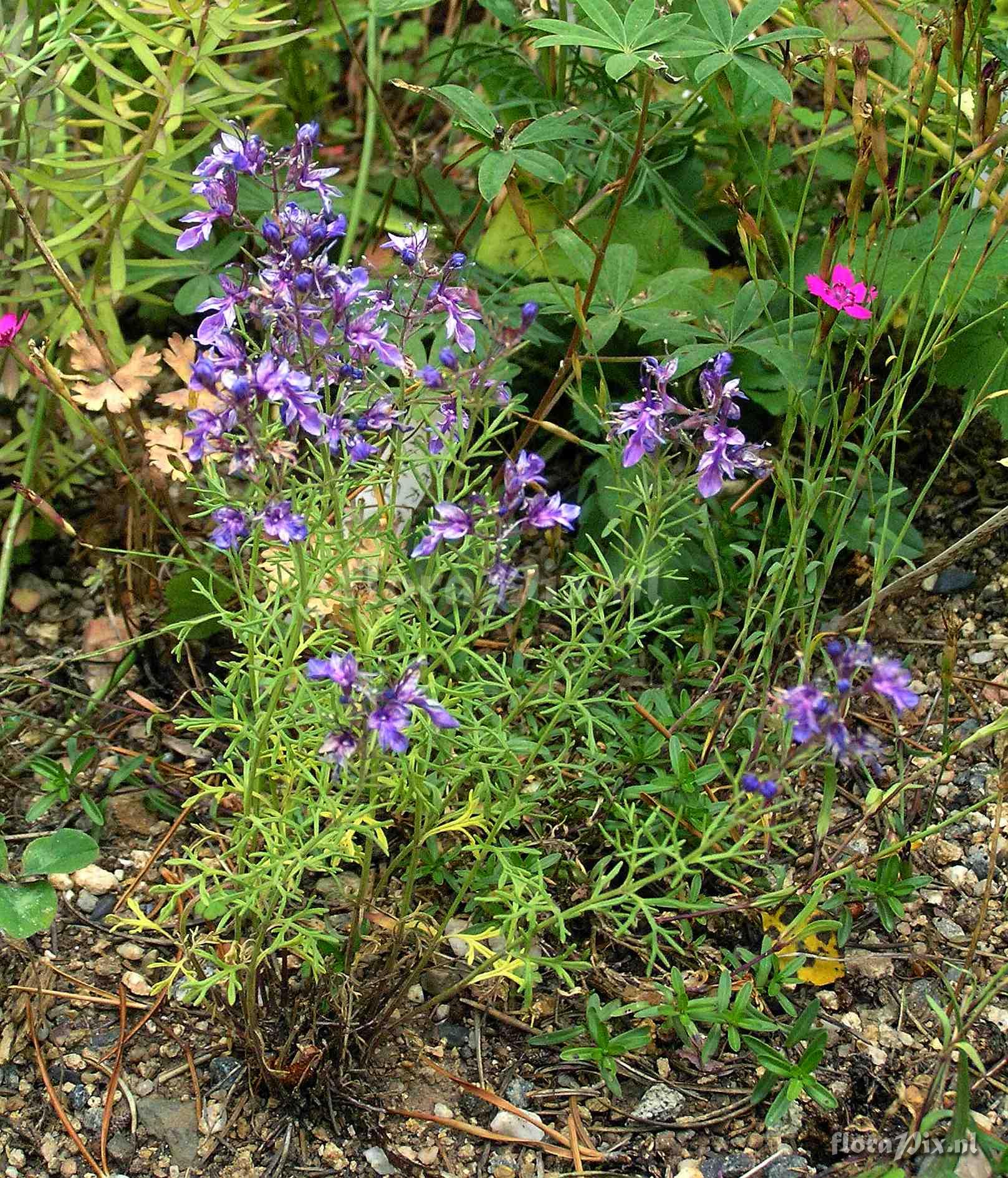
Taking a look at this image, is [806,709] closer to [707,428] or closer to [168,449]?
[707,428]

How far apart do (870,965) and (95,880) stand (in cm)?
118

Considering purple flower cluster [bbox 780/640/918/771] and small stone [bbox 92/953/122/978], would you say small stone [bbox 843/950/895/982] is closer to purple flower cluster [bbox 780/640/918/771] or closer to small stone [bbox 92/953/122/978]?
purple flower cluster [bbox 780/640/918/771]

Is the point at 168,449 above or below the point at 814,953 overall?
above

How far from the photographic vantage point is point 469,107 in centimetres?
204

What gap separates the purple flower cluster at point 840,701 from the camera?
3.98 ft

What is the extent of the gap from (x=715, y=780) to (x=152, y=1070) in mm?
935

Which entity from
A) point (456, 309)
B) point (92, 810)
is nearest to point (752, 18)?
point (456, 309)

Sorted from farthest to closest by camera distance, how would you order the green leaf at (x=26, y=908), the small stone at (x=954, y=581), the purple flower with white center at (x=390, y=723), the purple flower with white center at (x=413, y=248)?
the small stone at (x=954, y=581) < the green leaf at (x=26, y=908) < the purple flower with white center at (x=413, y=248) < the purple flower with white center at (x=390, y=723)

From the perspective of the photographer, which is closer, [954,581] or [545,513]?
[545,513]

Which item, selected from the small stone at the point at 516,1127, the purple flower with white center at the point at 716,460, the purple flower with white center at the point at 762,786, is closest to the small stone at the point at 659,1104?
the small stone at the point at 516,1127

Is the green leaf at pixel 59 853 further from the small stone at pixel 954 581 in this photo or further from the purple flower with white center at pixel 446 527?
the small stone at pixel 954 581

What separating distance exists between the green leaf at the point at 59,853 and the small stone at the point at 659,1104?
2.78ft

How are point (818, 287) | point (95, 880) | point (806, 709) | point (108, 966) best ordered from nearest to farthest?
point (806, 709), point (818, 287), point (108, 966), point (95, 880)

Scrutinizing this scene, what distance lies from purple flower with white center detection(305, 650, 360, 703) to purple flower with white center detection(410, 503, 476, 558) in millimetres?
158
